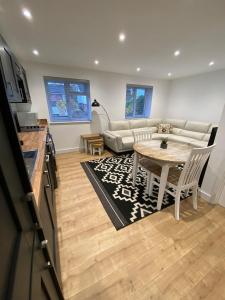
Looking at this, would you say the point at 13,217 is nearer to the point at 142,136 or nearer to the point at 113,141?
the point at 142,136

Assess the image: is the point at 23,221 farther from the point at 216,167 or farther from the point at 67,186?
the point at 216,167

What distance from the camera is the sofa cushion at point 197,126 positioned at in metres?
4.13

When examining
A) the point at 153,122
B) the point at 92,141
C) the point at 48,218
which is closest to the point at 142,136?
the point at 92,141

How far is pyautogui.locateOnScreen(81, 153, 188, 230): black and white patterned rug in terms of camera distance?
1873mm

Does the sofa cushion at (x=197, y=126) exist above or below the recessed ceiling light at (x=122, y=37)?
below

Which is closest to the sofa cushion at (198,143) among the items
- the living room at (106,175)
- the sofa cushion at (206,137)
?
the sofa cushion at (206,137)

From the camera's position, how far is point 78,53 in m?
2.68

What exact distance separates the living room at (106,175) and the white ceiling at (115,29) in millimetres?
17

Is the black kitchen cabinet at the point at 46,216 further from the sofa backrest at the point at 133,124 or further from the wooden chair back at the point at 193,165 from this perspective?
the sofa backrest at the point at 133,124

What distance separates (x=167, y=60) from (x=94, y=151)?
2.94 meters

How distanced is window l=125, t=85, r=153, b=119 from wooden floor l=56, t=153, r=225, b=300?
3.83 metres

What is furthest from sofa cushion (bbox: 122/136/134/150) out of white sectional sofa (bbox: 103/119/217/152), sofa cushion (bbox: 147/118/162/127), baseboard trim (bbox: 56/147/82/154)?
sofa cushion (bbox: 147/118/162/127)

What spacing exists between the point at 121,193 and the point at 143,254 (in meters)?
0.97

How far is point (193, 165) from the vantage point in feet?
5.39
